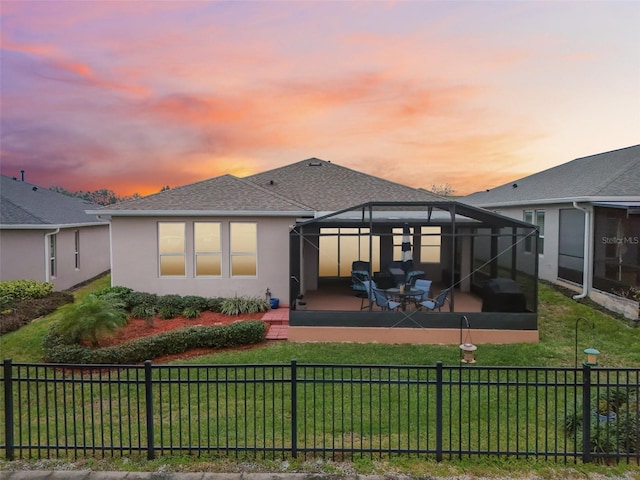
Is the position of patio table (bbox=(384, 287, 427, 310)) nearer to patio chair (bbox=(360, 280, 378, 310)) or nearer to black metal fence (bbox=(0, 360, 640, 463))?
patio chair (bbox=(360, 280, 378, 310))

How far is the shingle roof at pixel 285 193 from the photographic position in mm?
12666

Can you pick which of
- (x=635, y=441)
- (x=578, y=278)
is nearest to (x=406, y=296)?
(x=635, y=441)

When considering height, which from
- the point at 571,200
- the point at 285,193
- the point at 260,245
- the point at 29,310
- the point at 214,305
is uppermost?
the point at 285,193

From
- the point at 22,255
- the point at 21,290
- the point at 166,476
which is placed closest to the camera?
the point at 166,476

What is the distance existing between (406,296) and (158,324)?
21.4 ft

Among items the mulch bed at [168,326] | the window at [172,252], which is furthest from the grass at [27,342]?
the window at [172,252]

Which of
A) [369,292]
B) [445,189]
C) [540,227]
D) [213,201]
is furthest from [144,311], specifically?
[445,189]

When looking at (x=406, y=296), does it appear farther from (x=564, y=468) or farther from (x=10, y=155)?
(x=10, y=155)

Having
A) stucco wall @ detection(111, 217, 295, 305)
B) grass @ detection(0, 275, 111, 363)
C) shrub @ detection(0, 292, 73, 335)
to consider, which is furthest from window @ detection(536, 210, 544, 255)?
A: shrub @ detection(0, 292, 73, 335)

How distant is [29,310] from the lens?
11703mm

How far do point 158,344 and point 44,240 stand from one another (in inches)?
356

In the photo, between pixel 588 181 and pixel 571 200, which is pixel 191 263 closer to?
pixel 571 200

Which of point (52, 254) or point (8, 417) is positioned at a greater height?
point (52, 254)

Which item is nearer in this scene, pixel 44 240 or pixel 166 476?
pixel 166 476
